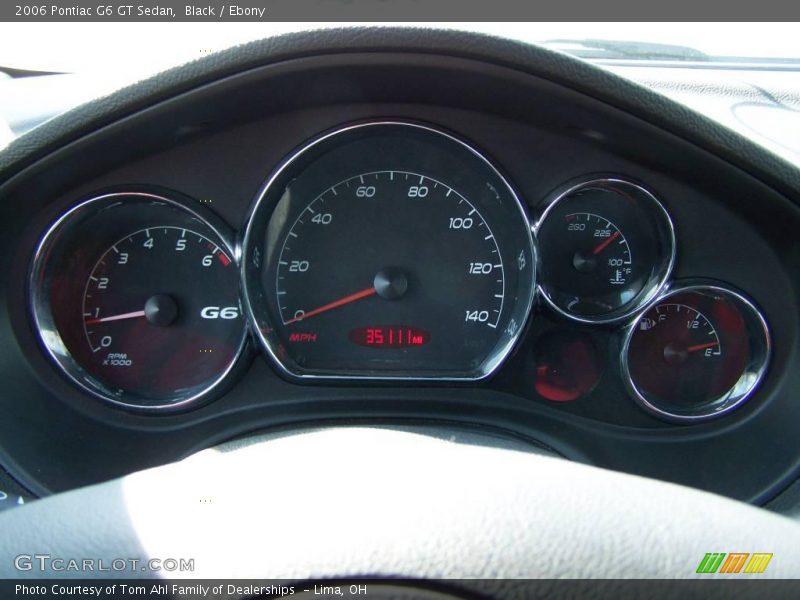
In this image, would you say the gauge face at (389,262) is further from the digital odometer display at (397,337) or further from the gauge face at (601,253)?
the gauge face at (601,253)

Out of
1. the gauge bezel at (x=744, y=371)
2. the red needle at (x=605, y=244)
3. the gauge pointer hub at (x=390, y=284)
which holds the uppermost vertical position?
the red needle at (x=605, y=244)

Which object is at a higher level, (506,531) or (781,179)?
(781,179)

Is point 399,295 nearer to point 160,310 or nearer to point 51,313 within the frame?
point 160,310

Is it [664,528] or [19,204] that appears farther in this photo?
[19,204]

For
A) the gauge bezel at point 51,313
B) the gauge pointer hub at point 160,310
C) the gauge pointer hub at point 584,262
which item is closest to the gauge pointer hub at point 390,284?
the gauge bezel at point 51,313

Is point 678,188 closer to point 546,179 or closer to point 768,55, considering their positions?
point 546,179

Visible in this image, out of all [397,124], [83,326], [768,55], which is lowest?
[83,326]

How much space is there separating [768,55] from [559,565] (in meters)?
2.83

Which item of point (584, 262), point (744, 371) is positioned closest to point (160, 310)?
point (584, 262)

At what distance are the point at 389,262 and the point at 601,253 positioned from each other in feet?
2.55

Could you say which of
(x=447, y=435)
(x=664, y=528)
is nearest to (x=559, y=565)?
(x=664, y=528)

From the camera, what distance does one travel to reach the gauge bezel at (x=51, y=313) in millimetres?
2775

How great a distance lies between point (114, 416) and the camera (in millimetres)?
2873

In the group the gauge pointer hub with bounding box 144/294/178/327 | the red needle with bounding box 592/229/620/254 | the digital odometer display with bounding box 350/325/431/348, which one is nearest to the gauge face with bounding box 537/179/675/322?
the red needle with bounding box 592/229/620/254
